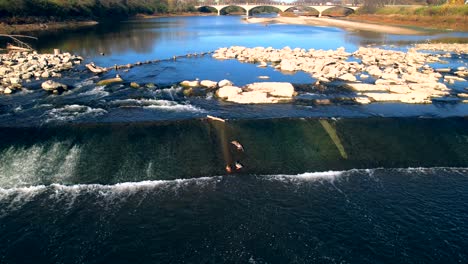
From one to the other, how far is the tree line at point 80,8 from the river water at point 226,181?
62.4 m

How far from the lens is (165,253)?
13.9 meters

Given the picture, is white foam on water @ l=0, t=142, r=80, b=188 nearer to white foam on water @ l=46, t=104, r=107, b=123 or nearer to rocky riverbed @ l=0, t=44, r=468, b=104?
white foam on water @ l=46, t=104, r=107, b=123

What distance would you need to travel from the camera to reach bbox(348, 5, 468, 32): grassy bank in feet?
301

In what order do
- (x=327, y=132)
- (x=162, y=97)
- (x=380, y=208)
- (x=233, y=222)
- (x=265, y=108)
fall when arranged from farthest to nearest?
(x=162, y=97), (x=265, y=108), (x=327, y=132), (x=380, y=208), (x=233, y=222)

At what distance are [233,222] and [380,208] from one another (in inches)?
286

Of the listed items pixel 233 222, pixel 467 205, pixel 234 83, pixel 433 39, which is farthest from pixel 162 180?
pixel 433 39

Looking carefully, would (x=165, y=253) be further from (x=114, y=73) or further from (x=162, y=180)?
(x=114, y=73)

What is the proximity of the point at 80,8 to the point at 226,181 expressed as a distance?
100 metres

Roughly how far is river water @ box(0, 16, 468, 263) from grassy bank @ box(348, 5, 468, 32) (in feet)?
260

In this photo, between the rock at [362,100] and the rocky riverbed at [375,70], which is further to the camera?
the rocky riverbed at [375,70]

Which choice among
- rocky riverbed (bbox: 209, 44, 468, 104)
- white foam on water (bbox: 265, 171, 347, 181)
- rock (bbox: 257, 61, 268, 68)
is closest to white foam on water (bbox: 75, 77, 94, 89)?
rocky riverbed (bbox: 209, 44, 468, 104)

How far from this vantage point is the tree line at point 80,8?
78062 mm

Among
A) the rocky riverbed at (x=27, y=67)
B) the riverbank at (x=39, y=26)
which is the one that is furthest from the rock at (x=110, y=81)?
the riverbank at (x=39, y=26)

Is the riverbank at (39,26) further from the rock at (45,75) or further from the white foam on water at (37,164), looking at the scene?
the white foam on water at (37,164)
